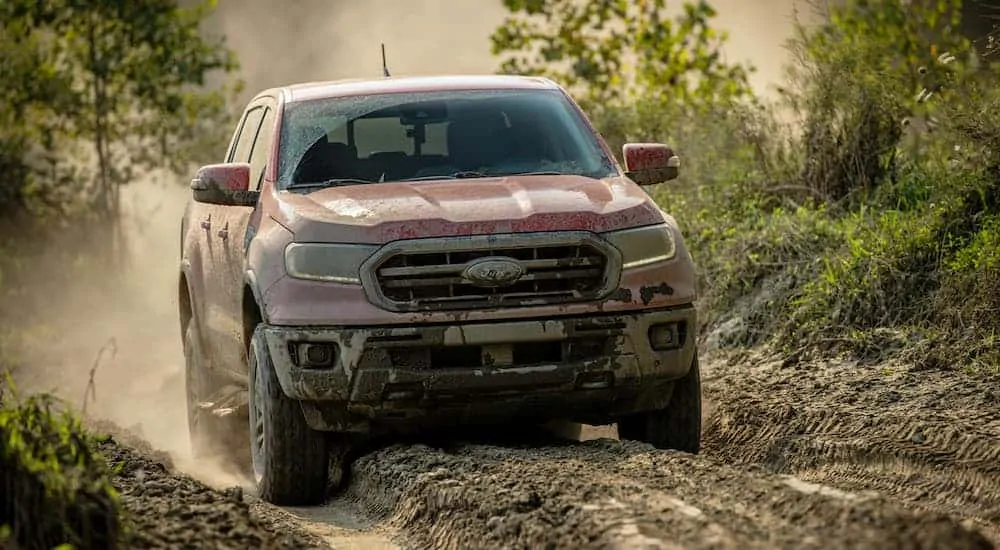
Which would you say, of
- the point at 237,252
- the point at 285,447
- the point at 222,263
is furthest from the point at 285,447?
the point at 222,263

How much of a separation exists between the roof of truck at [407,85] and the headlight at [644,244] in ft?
5.50

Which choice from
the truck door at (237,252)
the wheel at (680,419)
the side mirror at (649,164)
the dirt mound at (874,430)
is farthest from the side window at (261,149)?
the dirt mound at (874,430)

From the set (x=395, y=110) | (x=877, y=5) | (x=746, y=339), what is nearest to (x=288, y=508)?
(x=395, y=110)

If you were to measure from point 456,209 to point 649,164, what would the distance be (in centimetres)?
140

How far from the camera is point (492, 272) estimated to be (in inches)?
290

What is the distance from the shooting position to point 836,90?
12992 mm

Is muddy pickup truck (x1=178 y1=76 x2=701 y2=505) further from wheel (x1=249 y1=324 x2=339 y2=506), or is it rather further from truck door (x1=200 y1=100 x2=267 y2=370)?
truck door (x1=200 y1=100 x2=267 y2=370)

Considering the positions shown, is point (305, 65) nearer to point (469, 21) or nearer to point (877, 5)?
point (469, 21)

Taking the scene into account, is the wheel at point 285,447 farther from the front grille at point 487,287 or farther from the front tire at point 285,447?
the front grille at point 487,287

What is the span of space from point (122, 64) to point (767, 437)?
12.4m

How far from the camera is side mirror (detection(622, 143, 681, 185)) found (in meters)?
8.59

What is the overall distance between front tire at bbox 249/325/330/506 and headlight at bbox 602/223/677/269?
149cm

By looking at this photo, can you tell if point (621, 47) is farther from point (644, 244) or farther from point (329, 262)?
point (329, 262)

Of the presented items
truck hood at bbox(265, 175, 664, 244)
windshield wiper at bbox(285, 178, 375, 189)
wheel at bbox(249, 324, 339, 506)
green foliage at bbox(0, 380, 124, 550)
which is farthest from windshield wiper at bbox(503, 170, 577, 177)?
green foliage at bbox(0, 380, 124, 550)
